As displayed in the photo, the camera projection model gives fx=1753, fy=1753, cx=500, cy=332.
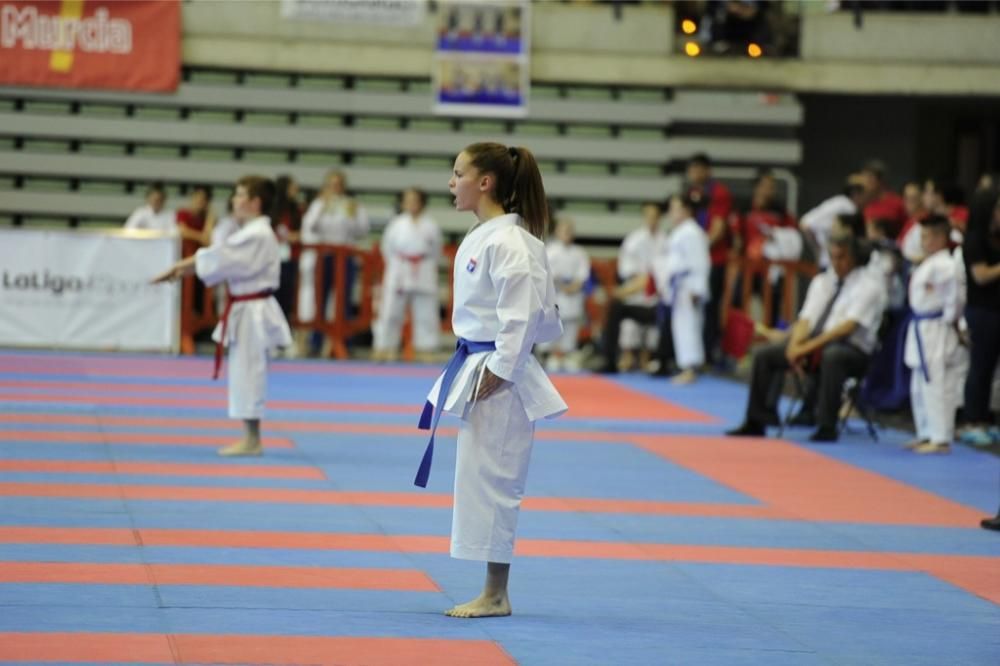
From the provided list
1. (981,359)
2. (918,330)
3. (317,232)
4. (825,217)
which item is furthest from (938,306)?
(317,232)

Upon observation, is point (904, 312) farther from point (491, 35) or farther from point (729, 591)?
point (491, 35)

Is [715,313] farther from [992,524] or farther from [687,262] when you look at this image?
[992,524]

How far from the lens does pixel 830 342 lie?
40.4 ft

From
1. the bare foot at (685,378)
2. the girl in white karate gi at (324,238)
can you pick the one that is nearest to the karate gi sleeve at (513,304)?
the bare foot at (685,378)

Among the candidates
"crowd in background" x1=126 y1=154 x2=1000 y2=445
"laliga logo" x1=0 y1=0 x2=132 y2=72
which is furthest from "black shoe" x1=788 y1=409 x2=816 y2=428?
"laliga logo" x1=0 y1=0 x2=132 y2=72

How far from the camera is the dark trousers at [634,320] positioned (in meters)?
17.6

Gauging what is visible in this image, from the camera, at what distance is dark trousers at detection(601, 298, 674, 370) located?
695 inches

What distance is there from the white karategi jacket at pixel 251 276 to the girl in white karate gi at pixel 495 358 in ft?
13.6

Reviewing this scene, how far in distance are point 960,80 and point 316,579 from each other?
1661 cm

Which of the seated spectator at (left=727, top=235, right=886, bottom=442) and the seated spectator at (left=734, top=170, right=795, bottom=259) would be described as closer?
the seated spectator at (left=727, top=235, right=886, bottom=442)

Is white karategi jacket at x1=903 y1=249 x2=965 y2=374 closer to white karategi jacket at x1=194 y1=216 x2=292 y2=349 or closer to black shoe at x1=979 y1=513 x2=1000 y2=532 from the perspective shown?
black shoe at x1=979 y1=513 x2=1000 y2=532

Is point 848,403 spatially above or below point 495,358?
below

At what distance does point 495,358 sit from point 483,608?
87cm

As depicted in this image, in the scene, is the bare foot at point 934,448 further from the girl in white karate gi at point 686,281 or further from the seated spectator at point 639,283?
the seated spectator at point 639,283
